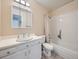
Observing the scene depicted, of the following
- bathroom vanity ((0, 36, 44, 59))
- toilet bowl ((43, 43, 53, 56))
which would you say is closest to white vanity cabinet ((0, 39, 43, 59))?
bathroom vanity ((0, 36, 44, 59))

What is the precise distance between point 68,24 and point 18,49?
7.00 feet

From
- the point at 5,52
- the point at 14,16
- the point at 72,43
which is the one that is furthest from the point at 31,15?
the point at 5,52

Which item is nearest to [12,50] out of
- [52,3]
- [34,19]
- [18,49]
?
[18,49]

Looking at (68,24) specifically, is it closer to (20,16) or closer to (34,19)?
(34,19)

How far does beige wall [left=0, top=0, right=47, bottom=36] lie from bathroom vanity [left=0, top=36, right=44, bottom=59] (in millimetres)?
386

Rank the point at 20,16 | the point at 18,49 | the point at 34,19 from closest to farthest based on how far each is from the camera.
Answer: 1. the point at 18,49
2. the point at 20,16
3. the point at 34,19

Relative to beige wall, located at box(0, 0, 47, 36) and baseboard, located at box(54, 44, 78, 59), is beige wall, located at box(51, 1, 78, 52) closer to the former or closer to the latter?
baseboard, located at box(54, 44, 78, 59)

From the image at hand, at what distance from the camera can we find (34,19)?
313 centimetres

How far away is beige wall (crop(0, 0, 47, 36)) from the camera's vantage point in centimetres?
199

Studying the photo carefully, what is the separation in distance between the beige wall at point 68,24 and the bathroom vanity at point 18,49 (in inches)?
52.5

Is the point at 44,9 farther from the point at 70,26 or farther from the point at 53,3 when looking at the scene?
the point at 70,26

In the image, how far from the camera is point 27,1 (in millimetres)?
2721

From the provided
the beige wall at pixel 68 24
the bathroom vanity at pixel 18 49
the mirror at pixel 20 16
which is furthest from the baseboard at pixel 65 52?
the mirror at pixel 20 16

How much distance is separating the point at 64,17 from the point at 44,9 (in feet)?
2.75
